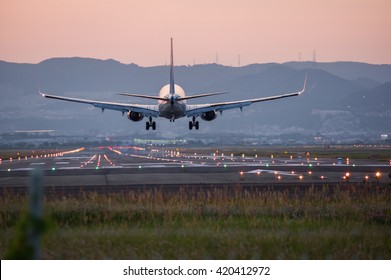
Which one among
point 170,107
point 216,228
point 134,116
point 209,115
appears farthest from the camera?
point 209,115

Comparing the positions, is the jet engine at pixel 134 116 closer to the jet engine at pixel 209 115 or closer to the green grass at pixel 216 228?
the jet engine at pixel 209 115

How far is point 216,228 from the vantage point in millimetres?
24453

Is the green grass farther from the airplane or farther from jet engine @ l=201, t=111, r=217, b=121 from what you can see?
jet engine @ l=201, t=111, r=217, b=121

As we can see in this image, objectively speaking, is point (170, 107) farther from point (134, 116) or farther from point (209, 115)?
point (209, 115)

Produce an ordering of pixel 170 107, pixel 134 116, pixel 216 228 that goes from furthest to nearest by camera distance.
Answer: pixel 134 116 < pixel 170 107 < pixel 216 228

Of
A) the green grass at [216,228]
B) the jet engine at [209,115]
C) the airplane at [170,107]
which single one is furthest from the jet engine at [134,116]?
the green grass at [216,228]

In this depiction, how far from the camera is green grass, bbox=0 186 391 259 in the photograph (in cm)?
1897

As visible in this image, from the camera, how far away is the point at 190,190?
4291cm

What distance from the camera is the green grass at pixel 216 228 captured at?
1897 cm

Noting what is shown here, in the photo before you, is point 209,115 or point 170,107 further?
point 209,115

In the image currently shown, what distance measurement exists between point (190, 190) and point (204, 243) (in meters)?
22.6

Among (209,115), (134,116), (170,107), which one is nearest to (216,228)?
(170,107)
